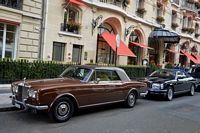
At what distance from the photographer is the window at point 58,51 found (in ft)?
45.4

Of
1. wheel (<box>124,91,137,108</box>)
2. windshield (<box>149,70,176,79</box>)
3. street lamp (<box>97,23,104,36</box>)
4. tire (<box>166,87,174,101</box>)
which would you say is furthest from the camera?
street lamp (<box>97,23,104,36</box>)

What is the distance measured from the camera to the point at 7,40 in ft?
38.0

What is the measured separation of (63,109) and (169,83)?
6.01 meters

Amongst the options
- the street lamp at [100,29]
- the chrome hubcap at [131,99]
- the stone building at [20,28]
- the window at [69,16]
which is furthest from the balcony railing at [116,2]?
the chrome hubcap at [131,99]

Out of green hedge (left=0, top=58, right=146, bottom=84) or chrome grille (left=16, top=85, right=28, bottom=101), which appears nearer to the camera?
chrome grille (left=16, top=85, right=28, bottom=101)

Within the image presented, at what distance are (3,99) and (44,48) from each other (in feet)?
19.1

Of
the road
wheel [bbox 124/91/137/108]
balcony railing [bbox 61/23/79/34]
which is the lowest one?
the road

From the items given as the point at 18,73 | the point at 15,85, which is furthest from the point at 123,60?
the point at 15,85

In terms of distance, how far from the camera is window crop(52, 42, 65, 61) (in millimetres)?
13823

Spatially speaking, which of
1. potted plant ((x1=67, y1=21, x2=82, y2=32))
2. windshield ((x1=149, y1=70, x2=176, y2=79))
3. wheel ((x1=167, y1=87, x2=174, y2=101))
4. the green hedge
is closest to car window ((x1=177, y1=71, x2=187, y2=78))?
windshield ((x1=149, y1=70, x2=176, y2=79))

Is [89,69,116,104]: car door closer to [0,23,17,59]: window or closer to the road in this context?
the road

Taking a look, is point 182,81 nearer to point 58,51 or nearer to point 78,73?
point 78,73

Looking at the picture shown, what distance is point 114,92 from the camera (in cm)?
712

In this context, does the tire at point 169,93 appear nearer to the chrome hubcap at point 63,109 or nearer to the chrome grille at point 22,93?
the chrome hubcap at point 63,109
